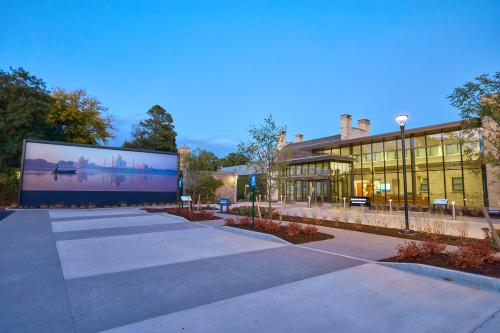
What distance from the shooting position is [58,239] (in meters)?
9.65

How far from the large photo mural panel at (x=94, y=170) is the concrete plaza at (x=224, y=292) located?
16583 mm

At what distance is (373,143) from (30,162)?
2956cm

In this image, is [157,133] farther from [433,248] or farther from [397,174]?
[433,248]

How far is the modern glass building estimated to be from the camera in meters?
21.0

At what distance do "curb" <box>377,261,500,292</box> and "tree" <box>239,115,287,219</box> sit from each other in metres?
7.29

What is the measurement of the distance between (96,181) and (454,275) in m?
25.5

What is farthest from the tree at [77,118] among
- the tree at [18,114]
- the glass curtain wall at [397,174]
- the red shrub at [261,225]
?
the red shrub at [261,225]

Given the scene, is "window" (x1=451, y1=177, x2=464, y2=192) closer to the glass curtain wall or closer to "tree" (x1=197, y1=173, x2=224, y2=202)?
the glass curtain wall

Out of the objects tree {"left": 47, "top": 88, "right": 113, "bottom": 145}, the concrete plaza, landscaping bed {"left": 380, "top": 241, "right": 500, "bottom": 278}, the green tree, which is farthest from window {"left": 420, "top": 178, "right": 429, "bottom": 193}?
Answer: tree {"left": 47, "top": 88, "right": 113, "bottom": 145}

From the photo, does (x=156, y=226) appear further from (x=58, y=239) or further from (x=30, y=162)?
(x=30, y=162)

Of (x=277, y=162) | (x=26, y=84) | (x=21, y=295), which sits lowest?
(x=21, y=295)

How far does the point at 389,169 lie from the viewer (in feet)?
83.9

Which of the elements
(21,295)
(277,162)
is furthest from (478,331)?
(277,162)

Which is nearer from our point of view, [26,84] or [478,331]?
[478,331]
